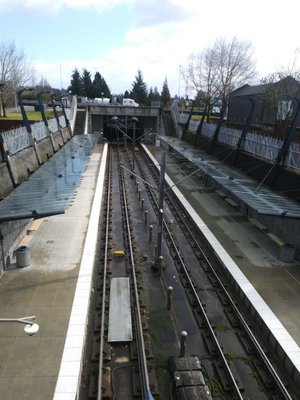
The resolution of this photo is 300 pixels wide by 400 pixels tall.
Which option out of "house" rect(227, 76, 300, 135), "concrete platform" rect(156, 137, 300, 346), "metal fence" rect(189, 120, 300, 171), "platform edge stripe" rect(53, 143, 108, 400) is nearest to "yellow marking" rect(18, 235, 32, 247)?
"platform edge stripe" rect(53, 143, 108, 400)

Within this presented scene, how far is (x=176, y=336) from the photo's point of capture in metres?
11.3

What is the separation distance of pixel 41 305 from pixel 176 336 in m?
4.81

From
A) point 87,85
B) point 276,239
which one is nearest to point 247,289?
point 276,239

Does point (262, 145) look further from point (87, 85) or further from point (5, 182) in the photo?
point (87, 85)

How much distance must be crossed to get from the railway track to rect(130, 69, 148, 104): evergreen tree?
91.3 m

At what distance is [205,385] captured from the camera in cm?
889

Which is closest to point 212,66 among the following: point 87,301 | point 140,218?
point 140,218

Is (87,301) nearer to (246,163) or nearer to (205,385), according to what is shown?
(205,385)

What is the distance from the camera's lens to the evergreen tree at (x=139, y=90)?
104m

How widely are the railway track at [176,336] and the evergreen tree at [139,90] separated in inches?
3593

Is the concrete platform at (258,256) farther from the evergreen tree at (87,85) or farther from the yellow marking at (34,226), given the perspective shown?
the evergreen tree at (87,85)

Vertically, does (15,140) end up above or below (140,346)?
above

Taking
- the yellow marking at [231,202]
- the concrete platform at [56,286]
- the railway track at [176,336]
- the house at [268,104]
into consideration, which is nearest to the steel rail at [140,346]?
the railway track at [176,336]

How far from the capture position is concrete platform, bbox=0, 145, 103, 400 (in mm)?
8781
